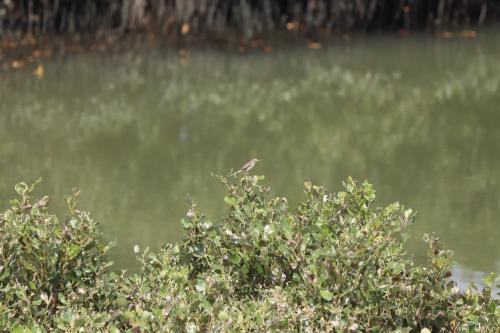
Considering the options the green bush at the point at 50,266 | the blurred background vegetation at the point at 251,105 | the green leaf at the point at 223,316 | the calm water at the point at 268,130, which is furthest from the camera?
the blurred background vegetation at the point at 251,105

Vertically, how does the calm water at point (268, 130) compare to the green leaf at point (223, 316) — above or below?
below

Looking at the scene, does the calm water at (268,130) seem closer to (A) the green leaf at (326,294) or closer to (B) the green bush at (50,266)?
(B) the green bush at (50,266)

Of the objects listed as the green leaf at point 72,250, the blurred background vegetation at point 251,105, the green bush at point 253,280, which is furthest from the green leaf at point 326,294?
the blurred background vegetation at point 251,105

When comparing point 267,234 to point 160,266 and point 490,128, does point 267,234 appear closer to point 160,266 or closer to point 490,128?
point 160,266

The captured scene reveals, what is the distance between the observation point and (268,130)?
8688 mm

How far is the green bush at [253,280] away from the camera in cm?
351

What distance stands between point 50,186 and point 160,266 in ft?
11.5

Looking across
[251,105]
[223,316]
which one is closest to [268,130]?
[251,105]

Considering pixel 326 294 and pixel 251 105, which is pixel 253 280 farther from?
pixel 251 105

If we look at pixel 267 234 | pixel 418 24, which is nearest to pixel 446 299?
pixel 267 234

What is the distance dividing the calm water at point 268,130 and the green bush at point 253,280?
1294mm

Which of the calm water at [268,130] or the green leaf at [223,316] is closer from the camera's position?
the green leaf at [223,316]

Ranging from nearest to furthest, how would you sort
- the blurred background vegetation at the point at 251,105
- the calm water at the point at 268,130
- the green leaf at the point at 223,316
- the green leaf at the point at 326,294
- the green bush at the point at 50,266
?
the green leaf at the point at 223,316
the green leaf at the point at 326,294
the green bush at the point at 50,266
the calm water at the point at 268,130
the blurred background vegetation at the point at 251,105

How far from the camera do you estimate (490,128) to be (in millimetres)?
8547
